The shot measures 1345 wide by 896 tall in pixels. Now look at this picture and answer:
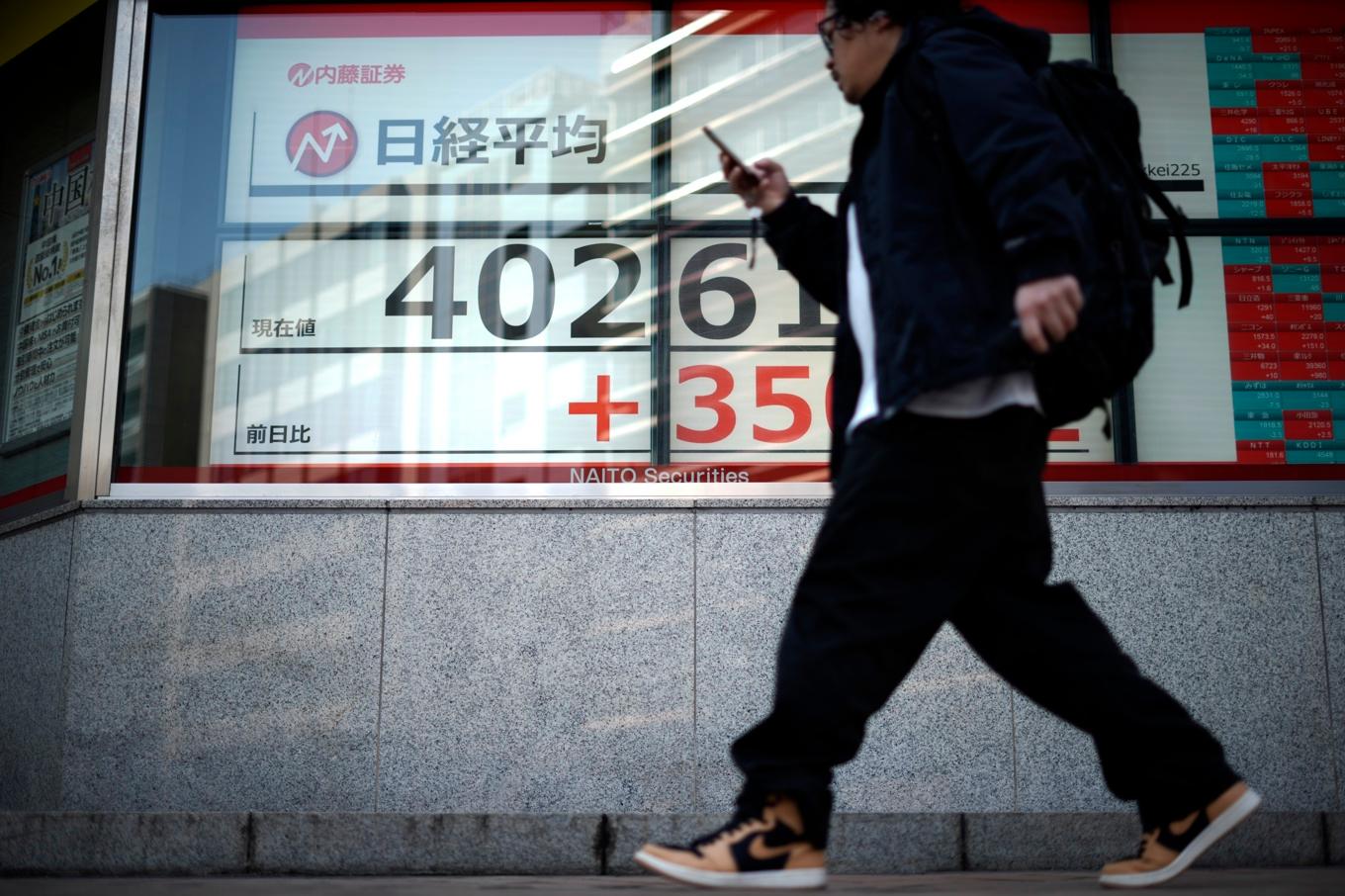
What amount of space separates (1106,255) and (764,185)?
0.79 metres

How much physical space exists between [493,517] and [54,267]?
2.86 meters

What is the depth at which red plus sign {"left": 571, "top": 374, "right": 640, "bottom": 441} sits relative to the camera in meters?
6.35

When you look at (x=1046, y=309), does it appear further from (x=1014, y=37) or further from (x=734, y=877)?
(x=734, y=877)

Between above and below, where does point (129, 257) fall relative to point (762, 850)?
above

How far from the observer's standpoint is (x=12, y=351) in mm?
7320

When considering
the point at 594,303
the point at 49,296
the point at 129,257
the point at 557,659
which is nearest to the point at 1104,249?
the point at 557,659

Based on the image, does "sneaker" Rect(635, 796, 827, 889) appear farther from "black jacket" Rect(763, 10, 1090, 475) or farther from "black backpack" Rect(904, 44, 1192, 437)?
"black backpack" Rect(904, 44, 1192, 437)

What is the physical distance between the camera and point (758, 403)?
6359 mm

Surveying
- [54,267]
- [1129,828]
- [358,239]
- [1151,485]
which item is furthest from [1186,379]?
[54,267]

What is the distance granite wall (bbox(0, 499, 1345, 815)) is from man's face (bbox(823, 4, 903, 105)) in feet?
10.7

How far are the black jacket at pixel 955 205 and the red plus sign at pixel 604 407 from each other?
3.51m

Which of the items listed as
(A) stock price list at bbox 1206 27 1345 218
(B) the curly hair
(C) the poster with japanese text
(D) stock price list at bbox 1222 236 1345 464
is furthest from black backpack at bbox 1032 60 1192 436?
(C) the poster with japanese text

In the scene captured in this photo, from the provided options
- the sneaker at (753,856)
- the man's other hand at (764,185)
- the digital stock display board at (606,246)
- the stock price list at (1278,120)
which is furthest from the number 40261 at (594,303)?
the sneaker at (753,856)

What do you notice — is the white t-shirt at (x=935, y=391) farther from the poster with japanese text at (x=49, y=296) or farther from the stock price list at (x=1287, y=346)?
the poster with japanese text at (x=49, y=296)
